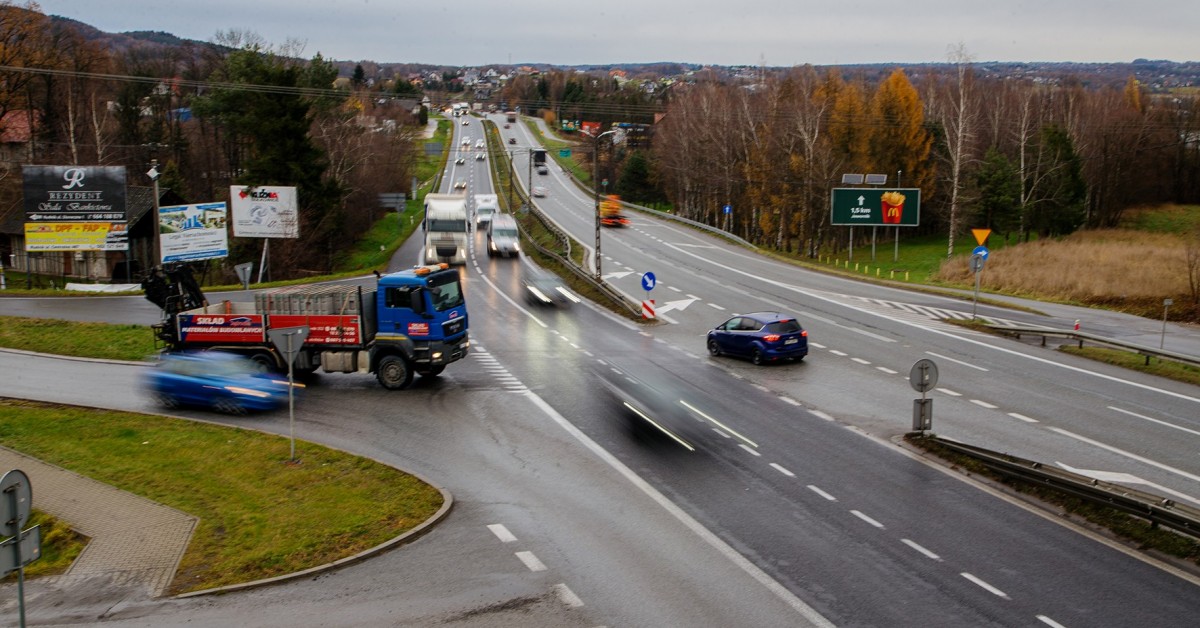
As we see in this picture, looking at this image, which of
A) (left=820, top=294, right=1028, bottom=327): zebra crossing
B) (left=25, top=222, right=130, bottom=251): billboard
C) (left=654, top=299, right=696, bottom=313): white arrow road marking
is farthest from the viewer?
(left=25, top=222, right=130, bottom=251): billboard

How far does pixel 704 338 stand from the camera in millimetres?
31703

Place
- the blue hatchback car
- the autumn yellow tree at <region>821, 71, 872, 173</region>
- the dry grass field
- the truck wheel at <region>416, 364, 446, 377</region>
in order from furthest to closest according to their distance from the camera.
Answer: the autumn yellow tree at <region>821, 71, 872, 173</region> < the dry grass field < the blue hatchback car < the truck wheel at <region>416, 364, 446, 377</region>

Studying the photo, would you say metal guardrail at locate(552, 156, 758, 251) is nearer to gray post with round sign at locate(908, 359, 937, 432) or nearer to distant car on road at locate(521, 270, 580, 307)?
distant car on road at locate(521, 270, 580, 307)

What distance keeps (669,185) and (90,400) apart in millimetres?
79264

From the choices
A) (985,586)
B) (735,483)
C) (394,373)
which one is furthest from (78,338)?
(985,586)

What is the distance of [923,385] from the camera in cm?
1847

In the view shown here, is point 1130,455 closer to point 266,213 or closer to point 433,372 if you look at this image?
point 433,372

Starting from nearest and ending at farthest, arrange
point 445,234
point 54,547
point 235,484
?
point 54,547 → point 235,484 → point 445,234

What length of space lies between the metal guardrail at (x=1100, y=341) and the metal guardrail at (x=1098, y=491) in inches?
475

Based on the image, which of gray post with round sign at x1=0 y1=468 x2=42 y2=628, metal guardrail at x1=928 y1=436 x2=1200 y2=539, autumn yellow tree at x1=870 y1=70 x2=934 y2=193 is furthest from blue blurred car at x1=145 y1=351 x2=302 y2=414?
autumn yellow tree at x1=870 y1=70 x2=934 y2=193

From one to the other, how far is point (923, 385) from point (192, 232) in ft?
116

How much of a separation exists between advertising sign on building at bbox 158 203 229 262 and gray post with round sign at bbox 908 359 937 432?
34687 mm

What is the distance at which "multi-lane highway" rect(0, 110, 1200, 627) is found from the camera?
11.7m

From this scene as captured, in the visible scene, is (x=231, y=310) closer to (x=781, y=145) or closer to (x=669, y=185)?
(x=781, y=145)
